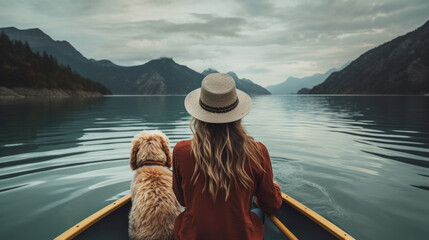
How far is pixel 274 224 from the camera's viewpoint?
3.05m

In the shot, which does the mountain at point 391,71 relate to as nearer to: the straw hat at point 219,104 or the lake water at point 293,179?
the lake water at point 293,179

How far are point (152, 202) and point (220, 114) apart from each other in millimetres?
1474

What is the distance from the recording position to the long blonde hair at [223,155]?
180 cm

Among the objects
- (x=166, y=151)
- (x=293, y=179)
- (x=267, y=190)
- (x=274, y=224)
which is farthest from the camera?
(x=293, y=179)

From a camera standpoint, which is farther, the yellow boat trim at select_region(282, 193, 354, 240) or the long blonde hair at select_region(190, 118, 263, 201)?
the yellow boat trim at select_region(282, 193, 354, 240)

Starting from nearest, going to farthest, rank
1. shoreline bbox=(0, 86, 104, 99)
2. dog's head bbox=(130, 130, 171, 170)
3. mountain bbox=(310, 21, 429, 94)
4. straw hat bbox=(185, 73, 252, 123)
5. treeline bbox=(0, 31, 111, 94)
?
straw hat bbox=(185, 73, 252, 123)
dog's head bbox=(130, 130, 171, 170)
shoreline bbox=(0, 86, 104, 99)
treeline bbox=(0, 31, 111, 94)
mountain bbox=(310, 21, 429, 94)

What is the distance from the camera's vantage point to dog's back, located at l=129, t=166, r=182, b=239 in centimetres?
255

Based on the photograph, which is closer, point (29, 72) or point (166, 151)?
point (166, 151)

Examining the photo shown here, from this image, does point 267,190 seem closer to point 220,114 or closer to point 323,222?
point 220,114

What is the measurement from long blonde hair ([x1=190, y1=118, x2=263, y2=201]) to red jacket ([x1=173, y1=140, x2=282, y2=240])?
0.21 feet

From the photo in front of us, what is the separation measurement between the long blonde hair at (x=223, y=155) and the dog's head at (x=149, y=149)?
1.55 meters

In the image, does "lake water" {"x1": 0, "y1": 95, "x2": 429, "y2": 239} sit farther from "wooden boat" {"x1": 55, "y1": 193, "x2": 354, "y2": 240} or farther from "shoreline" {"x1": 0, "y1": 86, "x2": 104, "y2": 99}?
"shoreline" {"x1": 0, "y1": 86, "x2": 104, "y2": 99}

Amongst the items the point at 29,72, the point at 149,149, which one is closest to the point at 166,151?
the point at 149,149

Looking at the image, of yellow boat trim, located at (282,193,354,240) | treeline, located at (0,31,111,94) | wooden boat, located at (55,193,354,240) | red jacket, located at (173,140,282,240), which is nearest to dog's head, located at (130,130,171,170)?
wooden boat, located at (55,193,354,240)
